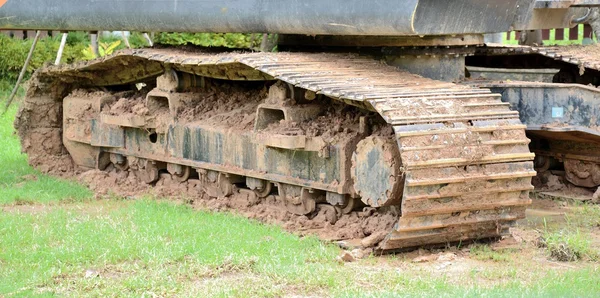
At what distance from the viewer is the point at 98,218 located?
9562 mm

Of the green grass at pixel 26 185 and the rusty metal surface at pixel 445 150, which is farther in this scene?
the green grass at pixel 26 185

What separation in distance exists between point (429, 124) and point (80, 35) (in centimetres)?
1491

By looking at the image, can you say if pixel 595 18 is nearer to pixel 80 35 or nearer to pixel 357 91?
pixel 357 91

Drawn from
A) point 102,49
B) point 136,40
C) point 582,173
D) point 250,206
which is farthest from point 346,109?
point 136,40

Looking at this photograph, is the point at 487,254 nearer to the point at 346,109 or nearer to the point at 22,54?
the point at 346,109

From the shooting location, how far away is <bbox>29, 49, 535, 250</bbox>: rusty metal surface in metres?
7.79

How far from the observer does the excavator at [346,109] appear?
8.08 meters

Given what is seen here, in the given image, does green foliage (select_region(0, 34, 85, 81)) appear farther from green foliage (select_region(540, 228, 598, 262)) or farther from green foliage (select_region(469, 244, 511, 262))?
green foliage (select_region(540, 228, 598, 262))

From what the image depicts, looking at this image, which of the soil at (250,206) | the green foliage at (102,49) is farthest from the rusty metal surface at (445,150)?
the green foliage at (102,49)

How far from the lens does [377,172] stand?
830cm

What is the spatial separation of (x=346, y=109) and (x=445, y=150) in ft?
5.76

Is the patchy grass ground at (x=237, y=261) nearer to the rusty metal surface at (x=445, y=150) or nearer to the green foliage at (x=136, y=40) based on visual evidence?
the rusty metal surface at (x=445, y=150)

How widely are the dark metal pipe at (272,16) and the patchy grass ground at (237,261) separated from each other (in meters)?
1.83

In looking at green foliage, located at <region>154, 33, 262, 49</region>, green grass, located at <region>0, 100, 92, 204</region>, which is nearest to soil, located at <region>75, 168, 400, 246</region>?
green grass, located at <region>0, 100, 92, 204</region>
